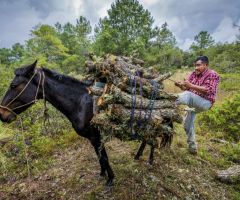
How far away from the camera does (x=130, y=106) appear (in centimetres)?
406

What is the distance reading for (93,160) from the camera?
20.5 ft

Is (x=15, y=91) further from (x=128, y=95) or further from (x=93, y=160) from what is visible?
(x=93, y=160)

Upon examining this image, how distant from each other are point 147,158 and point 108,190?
1778 millimetres

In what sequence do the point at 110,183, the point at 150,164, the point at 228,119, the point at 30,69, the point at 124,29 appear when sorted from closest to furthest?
1. the point at 30,69
2. the point at 110,183
3. the point at 150,164
4. the point at 228,119
5. the point at 124,29

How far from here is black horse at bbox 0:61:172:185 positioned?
4.32 meters

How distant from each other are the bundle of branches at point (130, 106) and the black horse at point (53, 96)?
37 cm

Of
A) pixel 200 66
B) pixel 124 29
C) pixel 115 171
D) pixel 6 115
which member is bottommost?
pixel 115 171

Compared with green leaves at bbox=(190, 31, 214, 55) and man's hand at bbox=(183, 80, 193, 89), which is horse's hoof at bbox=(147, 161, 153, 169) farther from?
green leaves at bbox=(190, 31, 214, 55)

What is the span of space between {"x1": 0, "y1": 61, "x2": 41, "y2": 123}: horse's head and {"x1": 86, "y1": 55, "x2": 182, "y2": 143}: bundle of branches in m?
1.17

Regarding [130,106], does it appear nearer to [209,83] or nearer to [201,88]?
[201,88]

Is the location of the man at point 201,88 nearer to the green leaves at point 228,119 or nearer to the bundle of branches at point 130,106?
the bundle of branches at point 130,106

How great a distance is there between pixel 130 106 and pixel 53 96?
1642mm

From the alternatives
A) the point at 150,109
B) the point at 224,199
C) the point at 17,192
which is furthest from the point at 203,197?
the point at 17,192

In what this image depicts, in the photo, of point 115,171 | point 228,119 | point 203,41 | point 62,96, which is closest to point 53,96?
point 62,96
